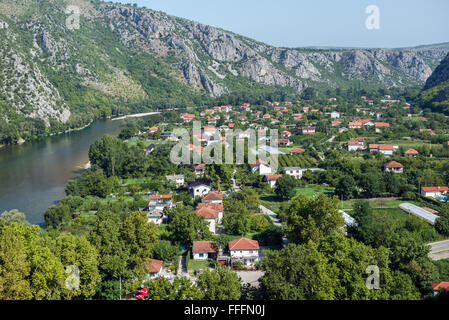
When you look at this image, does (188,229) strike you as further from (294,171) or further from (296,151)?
(296,151)

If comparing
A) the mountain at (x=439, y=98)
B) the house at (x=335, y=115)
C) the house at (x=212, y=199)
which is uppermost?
the mountain at (x=439, y=98)

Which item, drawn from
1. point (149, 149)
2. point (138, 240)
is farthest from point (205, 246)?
point (149, 149)

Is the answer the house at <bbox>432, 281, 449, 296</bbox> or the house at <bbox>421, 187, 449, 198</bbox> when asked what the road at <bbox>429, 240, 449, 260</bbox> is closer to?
the house at <bbox>432, 281, 449, 296</bbox>

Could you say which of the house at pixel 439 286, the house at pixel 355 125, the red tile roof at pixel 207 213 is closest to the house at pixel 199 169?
the red tile roof at pixel 207 213

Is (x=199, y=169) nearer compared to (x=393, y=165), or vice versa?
(x=393, y=165)

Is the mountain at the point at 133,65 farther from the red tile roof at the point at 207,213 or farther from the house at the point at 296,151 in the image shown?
the red tile roof at the point at 207,213

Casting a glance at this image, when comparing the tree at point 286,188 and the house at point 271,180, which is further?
the house at point 271,180

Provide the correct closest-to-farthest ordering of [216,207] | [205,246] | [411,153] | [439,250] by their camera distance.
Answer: [205,246] < [439,250] < [216,207] < [411,153]
